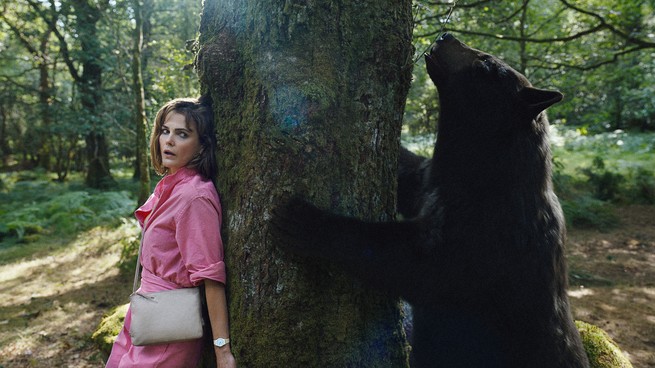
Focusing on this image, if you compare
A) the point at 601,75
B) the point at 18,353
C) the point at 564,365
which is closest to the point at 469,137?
the point at 564,365

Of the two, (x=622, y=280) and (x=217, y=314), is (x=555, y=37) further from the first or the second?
(x=217, y=314)

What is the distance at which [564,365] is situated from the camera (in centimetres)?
253

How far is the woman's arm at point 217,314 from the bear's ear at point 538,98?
196cm

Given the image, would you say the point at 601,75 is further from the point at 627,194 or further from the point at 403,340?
the point at 403,340

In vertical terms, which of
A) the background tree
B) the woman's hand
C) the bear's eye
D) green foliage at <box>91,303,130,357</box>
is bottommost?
green foliage at <box>91,303,130,357</box>

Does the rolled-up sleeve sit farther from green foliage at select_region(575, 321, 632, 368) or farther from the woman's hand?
green foliage at select_region(575, 321, 632, 368)

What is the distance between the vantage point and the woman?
195 cm

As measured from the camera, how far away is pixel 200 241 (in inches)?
76.4

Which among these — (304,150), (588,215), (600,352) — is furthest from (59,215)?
(588,215)

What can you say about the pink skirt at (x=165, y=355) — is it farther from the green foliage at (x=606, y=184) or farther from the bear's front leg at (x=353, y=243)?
the green foliage at (x=606, y=184)

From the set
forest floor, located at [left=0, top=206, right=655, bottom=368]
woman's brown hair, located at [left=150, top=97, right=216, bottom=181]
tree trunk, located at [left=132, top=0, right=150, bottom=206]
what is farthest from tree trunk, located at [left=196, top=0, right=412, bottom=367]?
tree trunk, located at [left=132, top=0, right=150, bottom=206]

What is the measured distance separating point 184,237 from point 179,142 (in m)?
0.50

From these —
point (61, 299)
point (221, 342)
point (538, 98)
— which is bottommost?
point (61, 299)

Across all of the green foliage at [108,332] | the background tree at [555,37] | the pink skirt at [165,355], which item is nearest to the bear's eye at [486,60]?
the pink skirt at [165,355]
